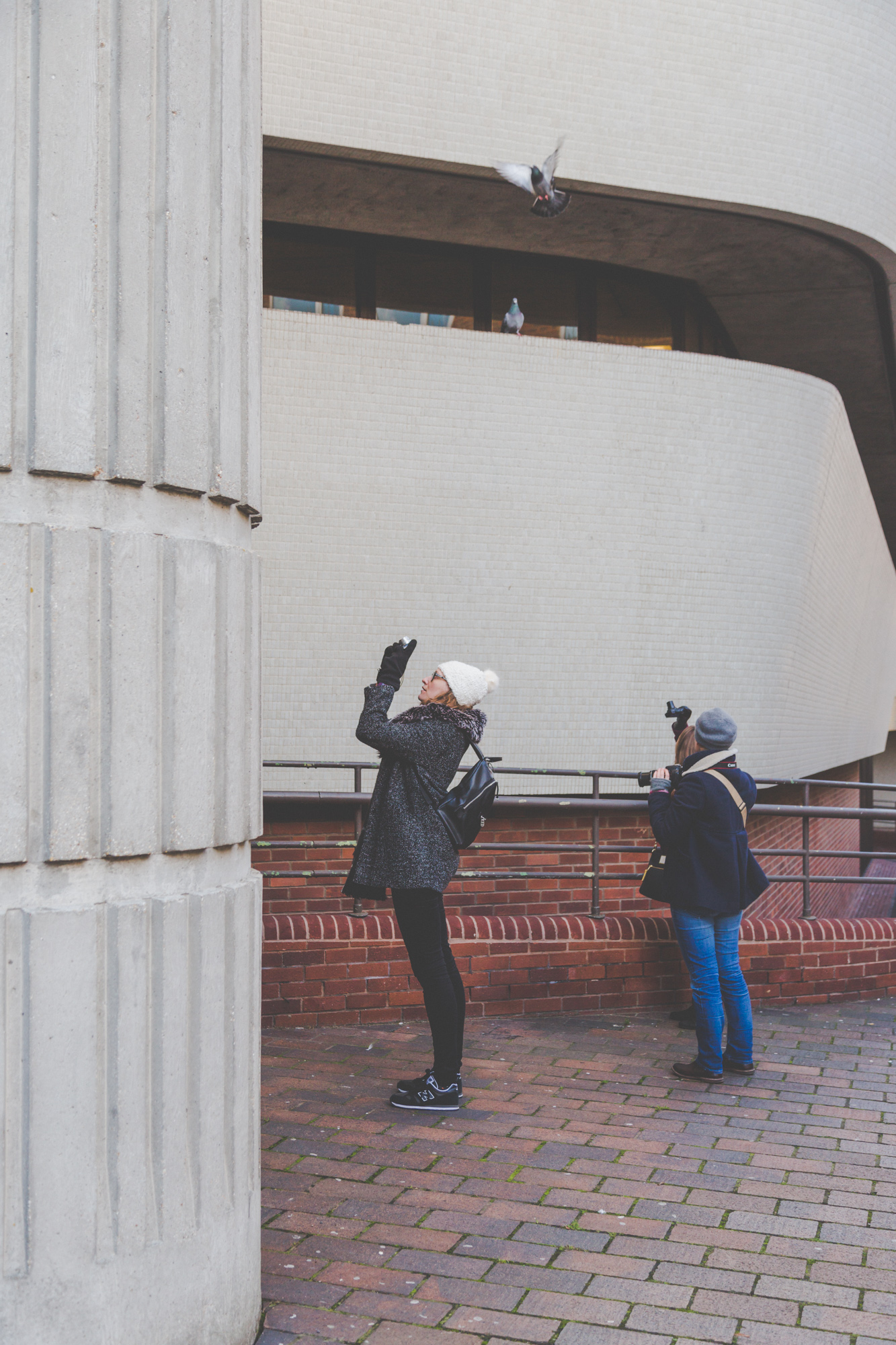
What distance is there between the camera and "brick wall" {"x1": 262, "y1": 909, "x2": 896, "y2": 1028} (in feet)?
19.2

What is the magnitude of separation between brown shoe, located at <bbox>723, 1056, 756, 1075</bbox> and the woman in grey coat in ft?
4.27

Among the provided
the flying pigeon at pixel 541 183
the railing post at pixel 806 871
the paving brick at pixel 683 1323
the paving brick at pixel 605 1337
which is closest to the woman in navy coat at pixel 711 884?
the railing post at pixel 806 871

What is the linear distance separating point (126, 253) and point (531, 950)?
4.33 meters

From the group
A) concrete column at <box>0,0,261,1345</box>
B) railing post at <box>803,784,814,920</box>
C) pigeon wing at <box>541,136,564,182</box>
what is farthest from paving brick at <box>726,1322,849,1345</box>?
pigeon wing at <box>541,136,564,182</box>

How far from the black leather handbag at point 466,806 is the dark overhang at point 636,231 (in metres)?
4.89

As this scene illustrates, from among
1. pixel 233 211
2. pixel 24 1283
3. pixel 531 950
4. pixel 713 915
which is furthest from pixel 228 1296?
pixel 531 950

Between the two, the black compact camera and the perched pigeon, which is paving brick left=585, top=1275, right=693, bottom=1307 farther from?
the perched pigeon

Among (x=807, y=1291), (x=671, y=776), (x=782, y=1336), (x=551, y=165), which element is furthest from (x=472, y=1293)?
(x=551, y=165)

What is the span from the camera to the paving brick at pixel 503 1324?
3.01 meters

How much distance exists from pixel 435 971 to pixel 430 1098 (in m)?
0.49

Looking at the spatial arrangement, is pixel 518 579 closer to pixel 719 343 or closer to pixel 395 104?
pixel 395 104

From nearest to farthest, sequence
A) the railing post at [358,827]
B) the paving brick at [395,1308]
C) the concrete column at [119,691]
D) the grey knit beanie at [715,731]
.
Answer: the concrete column at [119,691] → the paving brick at [395,1308] → the grey knit beanie at [715,731] → the railing post at [358,827]

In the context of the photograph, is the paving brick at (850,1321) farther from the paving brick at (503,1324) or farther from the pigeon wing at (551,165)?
the pigeon wing at (551,165)

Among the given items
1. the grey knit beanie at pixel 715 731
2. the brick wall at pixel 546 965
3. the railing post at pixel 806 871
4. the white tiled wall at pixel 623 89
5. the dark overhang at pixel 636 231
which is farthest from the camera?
the dark overhang at pixel 636 231
